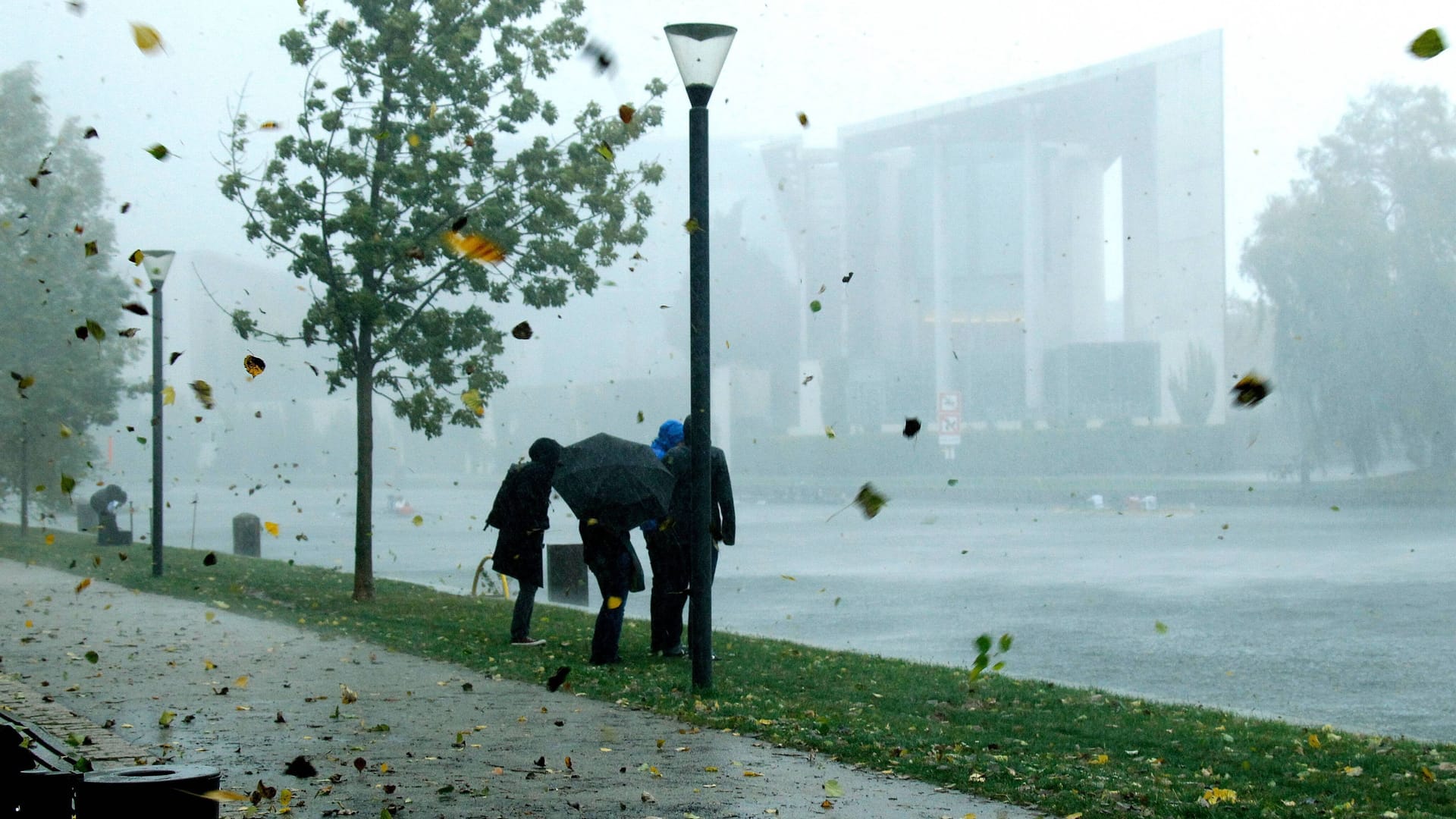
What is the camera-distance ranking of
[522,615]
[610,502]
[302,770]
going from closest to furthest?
[302,770] < [610,502] < [522,615]

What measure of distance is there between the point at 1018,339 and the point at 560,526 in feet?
130

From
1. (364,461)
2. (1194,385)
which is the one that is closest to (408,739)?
(364,461)

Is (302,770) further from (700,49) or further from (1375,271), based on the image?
(1375,271)

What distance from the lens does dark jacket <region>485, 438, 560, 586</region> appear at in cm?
1116

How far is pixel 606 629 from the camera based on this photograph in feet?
33.1

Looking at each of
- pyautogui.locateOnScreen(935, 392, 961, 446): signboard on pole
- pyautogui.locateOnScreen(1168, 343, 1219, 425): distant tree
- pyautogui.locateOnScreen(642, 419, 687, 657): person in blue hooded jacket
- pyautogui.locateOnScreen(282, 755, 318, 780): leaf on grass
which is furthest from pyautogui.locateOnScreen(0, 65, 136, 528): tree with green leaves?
pyautogui.locateOnScreen(1168, 343, 1219, 425): distant tree

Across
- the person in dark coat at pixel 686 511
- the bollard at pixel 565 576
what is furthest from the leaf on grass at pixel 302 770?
the bollard at pixel 565 576

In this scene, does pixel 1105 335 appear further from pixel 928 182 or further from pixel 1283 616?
pixel 1283 616

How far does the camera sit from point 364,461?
16.8 metres

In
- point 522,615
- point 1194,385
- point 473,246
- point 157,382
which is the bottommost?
point 522,615

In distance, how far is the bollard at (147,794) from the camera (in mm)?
3641

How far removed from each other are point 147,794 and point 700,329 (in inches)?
217

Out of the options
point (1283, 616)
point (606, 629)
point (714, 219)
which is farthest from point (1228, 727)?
point (714, 219)

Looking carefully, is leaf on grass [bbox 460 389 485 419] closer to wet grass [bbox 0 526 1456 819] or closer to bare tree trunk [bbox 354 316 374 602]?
bare tree trunk [bbox 354 316 374 602]
